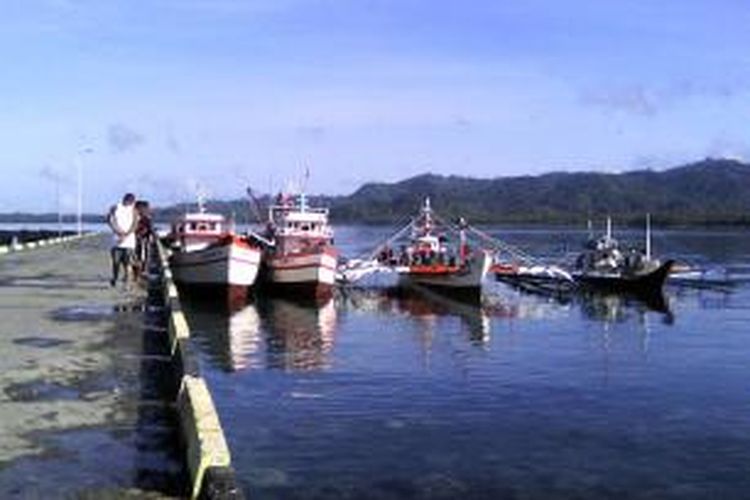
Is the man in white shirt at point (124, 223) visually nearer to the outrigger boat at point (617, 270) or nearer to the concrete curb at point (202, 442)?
the concrete curb at point (202, 442)

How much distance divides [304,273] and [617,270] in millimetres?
16903

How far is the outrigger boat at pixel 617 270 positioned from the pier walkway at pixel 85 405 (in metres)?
31.8

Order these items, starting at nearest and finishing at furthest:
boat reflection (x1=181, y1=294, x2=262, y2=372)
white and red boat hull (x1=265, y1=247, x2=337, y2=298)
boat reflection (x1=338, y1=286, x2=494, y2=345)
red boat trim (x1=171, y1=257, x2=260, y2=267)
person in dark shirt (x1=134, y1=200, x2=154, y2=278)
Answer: boat reflection (x1=181, y1=294, x2=262, y2=372)
person in dark shirt (x1=134, y1=200, x2=154, y2=278)
boat reflection (x1=338, y1=286, x2=494, y2=345)
red boat trim (x1=171, y1=257, x2=260, y2=267)
white and red boat hull (x1=265, y1=247, x2=337, y2=298)

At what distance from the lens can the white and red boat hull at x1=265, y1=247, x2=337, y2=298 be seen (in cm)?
4681

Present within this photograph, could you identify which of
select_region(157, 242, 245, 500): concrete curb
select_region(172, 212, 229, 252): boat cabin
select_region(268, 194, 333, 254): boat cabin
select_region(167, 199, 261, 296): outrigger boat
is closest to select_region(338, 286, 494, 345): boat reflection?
select_region(268, 194, 333, 254): boat cabin

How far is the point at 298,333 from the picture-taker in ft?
111

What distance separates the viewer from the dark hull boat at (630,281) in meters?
53.7

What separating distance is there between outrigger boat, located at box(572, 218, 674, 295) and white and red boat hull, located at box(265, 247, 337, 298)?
1380cm

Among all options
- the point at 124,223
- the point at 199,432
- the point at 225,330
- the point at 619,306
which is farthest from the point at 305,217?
the point at 199,432

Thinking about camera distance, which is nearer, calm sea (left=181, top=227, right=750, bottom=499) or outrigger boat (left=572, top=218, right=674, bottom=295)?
calm sea (left=181, top=227, right=750, bottom=499)

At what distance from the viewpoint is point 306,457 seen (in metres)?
16.2

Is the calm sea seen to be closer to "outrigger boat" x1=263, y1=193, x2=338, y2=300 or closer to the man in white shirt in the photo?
the man in white shirt

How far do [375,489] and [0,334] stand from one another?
28.6ft

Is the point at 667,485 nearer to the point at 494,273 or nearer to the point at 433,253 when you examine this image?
the point at 433,253
